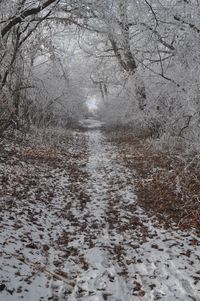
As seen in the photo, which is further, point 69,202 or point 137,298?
point 69,202

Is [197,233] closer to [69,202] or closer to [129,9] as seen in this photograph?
[69,202]

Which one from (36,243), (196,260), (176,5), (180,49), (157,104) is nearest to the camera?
(196,260)

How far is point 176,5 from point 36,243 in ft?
21.7

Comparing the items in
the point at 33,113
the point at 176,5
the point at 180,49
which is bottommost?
the point at 33,113

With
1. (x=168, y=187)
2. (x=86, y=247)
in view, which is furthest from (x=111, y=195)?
(x=86, y=247)

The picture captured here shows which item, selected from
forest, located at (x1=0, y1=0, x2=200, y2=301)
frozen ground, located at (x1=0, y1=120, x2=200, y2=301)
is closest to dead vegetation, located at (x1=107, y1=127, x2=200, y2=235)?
forest, located at (x1=0, y1=0, x2=200, y2=301)

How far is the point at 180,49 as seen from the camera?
10.6 meters

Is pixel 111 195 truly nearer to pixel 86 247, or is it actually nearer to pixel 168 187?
pixel 168 187

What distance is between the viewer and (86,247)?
20.6ft

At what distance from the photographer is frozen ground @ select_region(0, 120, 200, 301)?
4906 millimetres

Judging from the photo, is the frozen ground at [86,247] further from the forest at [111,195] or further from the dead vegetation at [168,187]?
the dead vegetation at [168,187]

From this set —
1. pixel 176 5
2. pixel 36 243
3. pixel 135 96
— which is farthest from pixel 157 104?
pixel 36 243

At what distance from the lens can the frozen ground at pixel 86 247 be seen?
491cm

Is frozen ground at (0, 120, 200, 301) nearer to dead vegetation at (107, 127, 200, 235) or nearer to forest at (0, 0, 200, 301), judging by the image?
forest at (0, 0, 200, 301)
